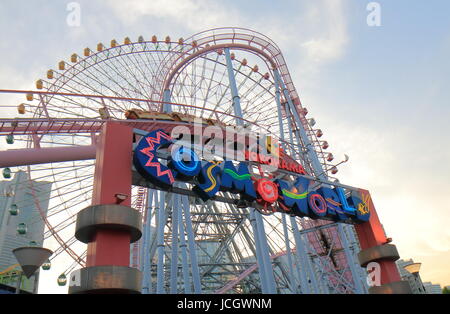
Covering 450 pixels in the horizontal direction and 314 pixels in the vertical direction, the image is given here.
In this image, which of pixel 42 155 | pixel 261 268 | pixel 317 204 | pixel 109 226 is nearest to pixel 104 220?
pixel 109 226

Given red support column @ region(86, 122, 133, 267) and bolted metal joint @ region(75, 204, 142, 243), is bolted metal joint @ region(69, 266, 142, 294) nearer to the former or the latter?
red support column @ region(86, 122, 133, 267)

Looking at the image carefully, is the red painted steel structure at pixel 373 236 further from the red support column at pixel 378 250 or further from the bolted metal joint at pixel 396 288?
the bolted metal joint at pixel 396 288

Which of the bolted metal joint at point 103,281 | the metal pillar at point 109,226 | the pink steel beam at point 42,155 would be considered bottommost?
the bolted metal joint at point 103,281

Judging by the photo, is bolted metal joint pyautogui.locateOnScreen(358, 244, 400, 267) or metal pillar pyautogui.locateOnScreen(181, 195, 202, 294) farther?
metal pillar pyautogui.locateOnScreen(181, 195, 202, 294)

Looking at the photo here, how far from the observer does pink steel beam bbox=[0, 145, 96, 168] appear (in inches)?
521

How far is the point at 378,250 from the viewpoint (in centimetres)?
1291

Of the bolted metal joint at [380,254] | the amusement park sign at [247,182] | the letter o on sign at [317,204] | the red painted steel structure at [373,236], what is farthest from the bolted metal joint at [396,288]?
the letter o on sign at [317,204]

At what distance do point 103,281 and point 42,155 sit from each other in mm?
9023

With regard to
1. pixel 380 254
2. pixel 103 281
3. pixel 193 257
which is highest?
pixel 193 257

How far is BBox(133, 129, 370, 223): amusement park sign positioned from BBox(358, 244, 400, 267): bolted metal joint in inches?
51.2

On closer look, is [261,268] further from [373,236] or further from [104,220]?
[104,220]

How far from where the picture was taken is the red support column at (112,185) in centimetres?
A: 725

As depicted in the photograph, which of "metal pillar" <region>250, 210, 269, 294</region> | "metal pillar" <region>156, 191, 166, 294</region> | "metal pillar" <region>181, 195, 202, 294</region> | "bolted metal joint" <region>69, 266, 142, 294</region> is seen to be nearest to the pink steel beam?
"metal pillar" <region>156, 191, 166, 294</region>
